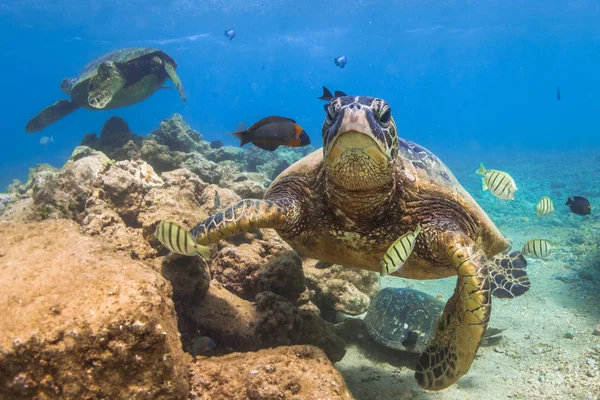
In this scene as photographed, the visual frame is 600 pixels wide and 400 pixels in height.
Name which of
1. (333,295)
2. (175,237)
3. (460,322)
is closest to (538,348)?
(460,322)

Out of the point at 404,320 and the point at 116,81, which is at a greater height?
the point at 116,81

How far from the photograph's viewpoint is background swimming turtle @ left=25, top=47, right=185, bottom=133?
33.0 feet

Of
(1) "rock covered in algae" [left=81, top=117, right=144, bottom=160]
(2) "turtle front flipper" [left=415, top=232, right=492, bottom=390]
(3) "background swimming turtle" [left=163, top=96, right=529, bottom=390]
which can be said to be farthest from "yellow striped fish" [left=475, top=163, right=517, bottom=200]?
(1) "rock covered in algae" [left=81, top=117, right=144, bottom=160]

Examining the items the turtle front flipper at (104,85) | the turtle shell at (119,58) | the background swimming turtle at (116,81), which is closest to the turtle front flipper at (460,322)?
the background swimming turtle at (116,81)

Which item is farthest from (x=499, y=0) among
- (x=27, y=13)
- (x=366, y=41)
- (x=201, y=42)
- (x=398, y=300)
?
(x=27, y=13)

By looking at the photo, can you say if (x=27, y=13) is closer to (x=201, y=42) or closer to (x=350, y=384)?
(x=201, y=42)

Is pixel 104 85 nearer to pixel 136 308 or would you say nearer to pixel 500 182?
pixel 136 308

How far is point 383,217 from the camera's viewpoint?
11.2ft

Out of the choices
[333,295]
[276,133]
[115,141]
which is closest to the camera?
[276,133]

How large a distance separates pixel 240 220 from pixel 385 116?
1.53m

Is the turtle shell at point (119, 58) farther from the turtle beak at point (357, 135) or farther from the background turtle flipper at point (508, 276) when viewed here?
the background turtle flipper at point (508, 276)

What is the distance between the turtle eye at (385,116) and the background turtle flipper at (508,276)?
9.01 ft

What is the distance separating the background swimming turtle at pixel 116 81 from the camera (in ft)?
33.0

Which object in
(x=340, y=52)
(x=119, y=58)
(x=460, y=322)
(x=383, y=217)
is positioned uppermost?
(x=340, y=52)
